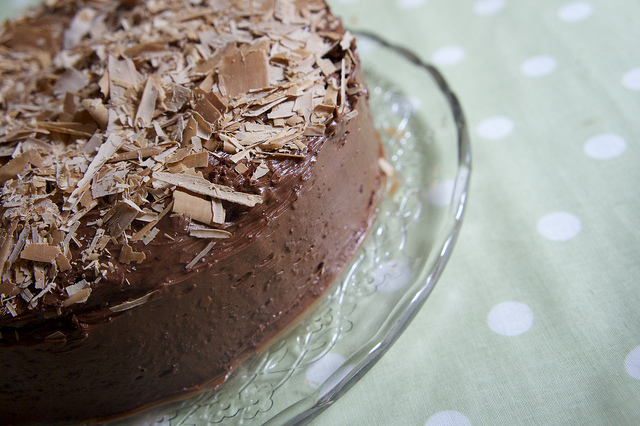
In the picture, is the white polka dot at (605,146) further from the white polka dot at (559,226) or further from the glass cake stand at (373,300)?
the glass cake stand at (373,300)

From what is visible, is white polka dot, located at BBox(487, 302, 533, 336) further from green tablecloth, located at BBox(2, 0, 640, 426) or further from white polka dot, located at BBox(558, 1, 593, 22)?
white polka dot, located at BBox(558, 1, 593, 22)

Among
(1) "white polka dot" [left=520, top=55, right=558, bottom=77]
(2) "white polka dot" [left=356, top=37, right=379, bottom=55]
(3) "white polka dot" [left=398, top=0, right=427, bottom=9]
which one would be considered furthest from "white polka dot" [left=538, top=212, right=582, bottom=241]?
(3) "white polka dot" [left=398, top=0, right=427, bottom=9]

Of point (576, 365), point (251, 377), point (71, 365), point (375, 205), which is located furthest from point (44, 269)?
point (576, 365)

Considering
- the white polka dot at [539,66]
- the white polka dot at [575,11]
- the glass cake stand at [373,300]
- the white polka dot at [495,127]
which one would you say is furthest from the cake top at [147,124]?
the white polka dot at [575,11]

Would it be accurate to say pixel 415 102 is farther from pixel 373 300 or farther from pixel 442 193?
pixel 373 300

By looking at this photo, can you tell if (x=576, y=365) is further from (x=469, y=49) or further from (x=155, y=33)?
(x=155, y=33)

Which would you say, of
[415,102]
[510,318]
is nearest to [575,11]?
[415,102]

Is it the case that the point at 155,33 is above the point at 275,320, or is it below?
above
